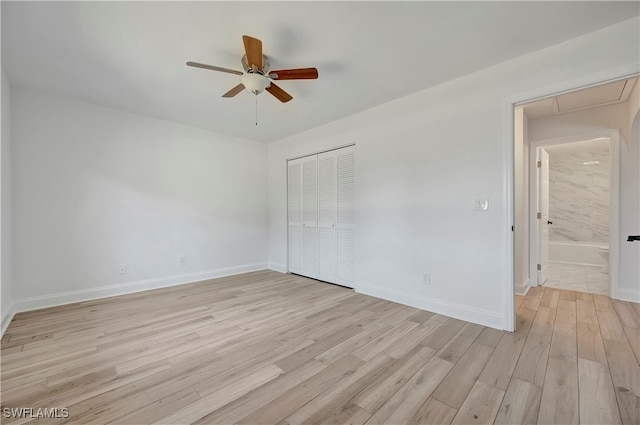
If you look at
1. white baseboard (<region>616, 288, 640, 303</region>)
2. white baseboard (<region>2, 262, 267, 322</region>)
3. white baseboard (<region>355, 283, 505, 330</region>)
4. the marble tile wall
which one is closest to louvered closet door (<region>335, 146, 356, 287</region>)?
white baseboard (<region>355, 283, 505, 330</region>)

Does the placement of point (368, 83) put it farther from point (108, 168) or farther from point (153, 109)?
point (108, 168)

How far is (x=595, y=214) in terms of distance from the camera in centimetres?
604

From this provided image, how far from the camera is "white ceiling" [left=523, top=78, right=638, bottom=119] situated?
9.55 feet

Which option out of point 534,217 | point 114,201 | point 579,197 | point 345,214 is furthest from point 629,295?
point 114,201

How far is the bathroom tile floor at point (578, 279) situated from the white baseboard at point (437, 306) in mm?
2268

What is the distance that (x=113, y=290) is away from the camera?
3.43m

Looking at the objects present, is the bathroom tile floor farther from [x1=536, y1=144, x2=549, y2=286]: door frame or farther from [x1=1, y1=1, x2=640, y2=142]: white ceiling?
[x1=1, y1=1, x2=640, y2=142]: white ceiling

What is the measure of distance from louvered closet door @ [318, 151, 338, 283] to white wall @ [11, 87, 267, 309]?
1526 mm

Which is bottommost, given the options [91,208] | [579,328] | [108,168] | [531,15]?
[579,328]

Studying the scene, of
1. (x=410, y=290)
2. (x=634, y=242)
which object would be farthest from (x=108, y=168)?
(x=634, y=242)

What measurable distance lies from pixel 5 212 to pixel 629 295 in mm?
6972

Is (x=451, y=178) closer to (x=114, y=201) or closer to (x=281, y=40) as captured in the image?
(x=281, y=40)

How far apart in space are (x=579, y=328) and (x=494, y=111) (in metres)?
2.18

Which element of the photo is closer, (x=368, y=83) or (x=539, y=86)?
(x=539, y=86)
